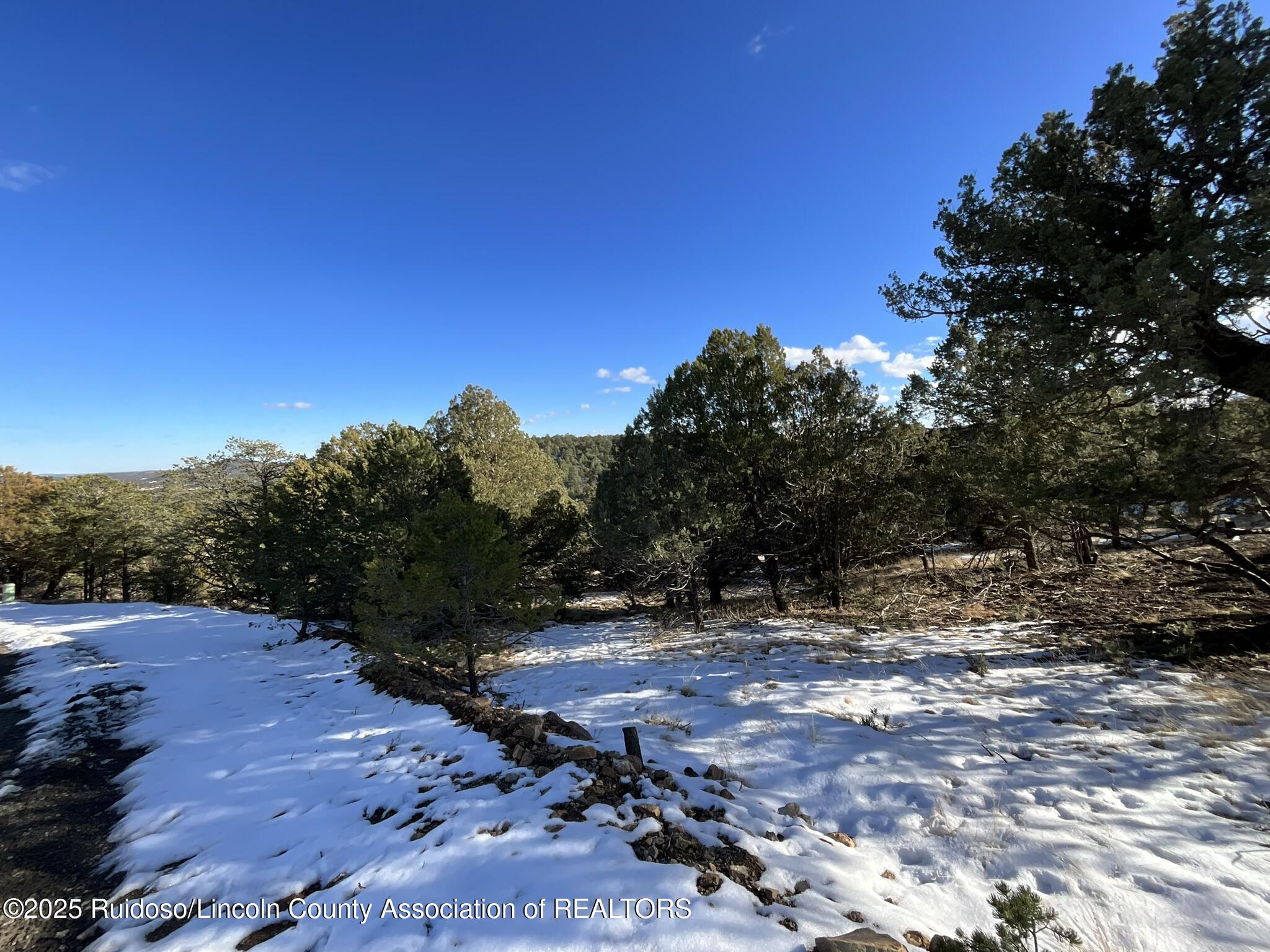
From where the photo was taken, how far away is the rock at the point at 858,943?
239 centimetres

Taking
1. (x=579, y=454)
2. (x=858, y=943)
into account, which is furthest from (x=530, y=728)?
(x=579, y=454)

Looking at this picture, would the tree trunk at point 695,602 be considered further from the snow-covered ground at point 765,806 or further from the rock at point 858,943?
the rock at point 858,943

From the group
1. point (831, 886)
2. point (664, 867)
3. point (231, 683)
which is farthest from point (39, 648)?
point (831, 886)

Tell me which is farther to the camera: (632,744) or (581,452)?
(581,452)

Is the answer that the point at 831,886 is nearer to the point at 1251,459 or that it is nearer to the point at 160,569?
the point at 1251,459

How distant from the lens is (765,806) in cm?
428

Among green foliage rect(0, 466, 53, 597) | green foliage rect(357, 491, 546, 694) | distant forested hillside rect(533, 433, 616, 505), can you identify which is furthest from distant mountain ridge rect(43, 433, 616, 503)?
green foliage rect(357, 491, 546, 694)

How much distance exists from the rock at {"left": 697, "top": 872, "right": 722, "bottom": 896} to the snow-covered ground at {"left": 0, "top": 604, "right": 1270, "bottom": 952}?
0.06 m

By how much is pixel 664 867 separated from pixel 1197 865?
12.7 feet

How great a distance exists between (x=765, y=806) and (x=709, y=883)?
1536 millimetres

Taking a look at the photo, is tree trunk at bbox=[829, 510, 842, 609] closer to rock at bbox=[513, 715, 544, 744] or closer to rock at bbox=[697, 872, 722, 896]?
rock at bbox=[513, 715, 544, 744]

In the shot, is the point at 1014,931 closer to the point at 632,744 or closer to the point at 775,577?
the point at 632,744

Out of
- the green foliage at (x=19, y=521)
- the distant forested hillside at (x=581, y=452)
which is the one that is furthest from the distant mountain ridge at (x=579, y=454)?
the green foliage at (x=19, y=521)

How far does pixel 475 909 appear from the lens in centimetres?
290
